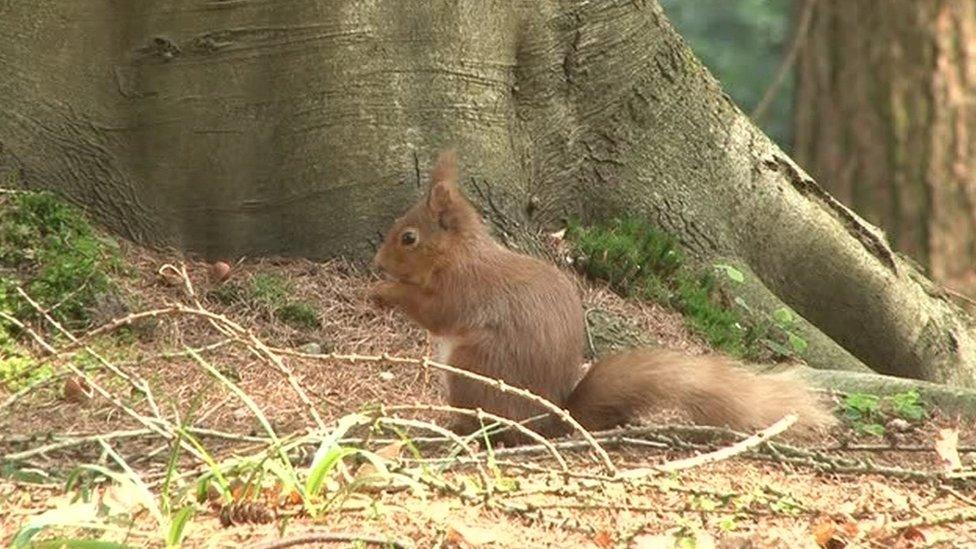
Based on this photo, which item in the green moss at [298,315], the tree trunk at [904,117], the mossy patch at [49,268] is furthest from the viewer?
the tree trunk at [904,117]

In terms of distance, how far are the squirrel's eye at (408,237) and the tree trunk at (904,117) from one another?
5105mm

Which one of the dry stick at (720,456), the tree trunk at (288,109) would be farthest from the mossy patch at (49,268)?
the dry stick at (720,456)

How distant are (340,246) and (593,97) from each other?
123 centimetres

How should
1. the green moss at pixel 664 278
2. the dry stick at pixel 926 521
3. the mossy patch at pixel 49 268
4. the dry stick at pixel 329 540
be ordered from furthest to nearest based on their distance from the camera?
the green moss at pixel 664 278, the mossy patch at pixel 49 268, the dry stick at pixel 926 521, the dry stick at pixel 329 540

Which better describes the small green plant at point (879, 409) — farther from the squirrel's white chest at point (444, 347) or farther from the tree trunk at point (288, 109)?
the tree trunk at point (288, 109)

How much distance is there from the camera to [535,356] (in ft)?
15.6

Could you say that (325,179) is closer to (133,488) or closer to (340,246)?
(340,246)

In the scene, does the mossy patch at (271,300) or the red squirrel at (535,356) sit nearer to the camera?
the red squirrel at (535,356)

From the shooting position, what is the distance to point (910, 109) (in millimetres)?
9594

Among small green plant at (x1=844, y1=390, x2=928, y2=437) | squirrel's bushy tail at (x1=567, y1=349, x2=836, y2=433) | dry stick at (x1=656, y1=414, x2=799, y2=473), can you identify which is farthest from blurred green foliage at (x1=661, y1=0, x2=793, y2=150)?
dry stick at (x1=656, y1=414, x2=799, y2=473)

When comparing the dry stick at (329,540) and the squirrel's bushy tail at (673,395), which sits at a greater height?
the dry stick at (329,540)

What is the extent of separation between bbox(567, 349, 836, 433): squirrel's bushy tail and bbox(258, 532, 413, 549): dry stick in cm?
172

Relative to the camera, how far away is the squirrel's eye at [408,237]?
5.13 m

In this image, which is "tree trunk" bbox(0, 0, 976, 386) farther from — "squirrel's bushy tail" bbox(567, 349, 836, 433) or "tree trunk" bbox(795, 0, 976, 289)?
"tree trunk" bbox(795, 0, 976, 289)
